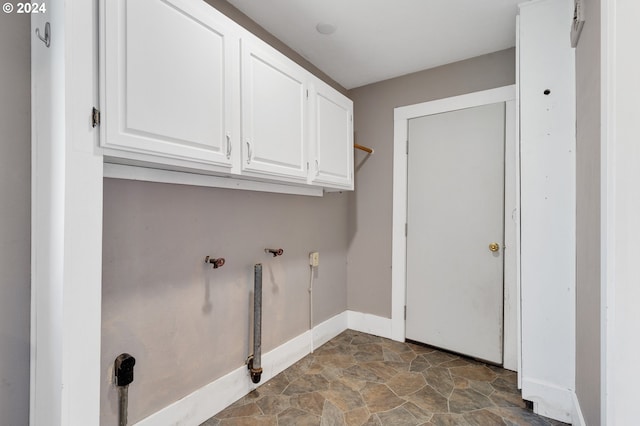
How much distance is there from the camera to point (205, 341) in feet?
5.59

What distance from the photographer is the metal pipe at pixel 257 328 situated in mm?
1889

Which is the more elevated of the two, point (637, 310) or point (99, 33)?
point (99, 33)

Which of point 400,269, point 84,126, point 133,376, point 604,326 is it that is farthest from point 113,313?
point 400,269

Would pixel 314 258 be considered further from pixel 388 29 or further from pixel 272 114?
pixel 388 29

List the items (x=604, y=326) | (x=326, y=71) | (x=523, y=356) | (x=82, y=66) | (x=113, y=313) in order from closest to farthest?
(x=82, y=66) < (x=604, y=326) < (x=113, y=313) < (x=523, y=356) < (x=326, y=71)

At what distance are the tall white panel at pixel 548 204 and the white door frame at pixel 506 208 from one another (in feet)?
0.24

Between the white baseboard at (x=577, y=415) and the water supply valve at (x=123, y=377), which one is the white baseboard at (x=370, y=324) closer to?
the white baseboard at (x=577, y=415)

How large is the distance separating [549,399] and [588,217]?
1.13 m

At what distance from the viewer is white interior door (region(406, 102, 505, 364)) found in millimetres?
2355

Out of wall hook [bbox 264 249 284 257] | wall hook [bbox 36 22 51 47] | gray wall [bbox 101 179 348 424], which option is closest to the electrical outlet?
gray wall [bbox 101 179 348 424]

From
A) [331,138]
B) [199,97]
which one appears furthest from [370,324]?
[199,97]

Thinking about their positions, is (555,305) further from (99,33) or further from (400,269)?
(99,33)

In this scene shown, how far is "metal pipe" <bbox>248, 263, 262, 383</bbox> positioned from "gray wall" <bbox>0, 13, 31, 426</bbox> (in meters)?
1.05

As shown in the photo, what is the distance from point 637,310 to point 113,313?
204 centimetres
